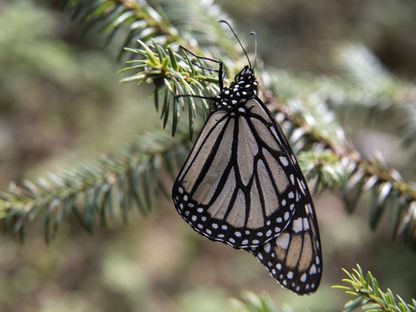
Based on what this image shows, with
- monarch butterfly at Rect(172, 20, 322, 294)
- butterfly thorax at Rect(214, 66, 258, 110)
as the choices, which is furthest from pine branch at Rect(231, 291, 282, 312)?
butterfly thorax at Rect(214, 66, 258, 110)

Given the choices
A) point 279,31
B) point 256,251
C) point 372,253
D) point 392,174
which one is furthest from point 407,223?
point 279,31

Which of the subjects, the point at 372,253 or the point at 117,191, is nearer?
the point at 117,191

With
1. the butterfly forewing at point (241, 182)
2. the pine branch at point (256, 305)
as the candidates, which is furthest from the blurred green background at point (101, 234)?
the pine branch at point (256, 305)

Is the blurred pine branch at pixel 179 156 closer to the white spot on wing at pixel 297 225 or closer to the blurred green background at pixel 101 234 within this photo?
the white spot on wing at pixel 297 225

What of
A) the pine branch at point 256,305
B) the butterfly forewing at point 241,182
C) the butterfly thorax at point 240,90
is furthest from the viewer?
the butterfly forewing at point 241,182

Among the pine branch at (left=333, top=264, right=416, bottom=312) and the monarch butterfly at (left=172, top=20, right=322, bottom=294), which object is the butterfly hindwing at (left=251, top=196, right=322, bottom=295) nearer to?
the monarch butterfly at (left=172, top=20, right=322, bottom=294)

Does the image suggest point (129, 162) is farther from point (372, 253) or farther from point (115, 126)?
point (372, 253)

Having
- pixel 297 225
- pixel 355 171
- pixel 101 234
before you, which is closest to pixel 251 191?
pixel 297 225

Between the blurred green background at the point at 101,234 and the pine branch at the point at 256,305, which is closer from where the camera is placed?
the pine branch at the point at 256,305
